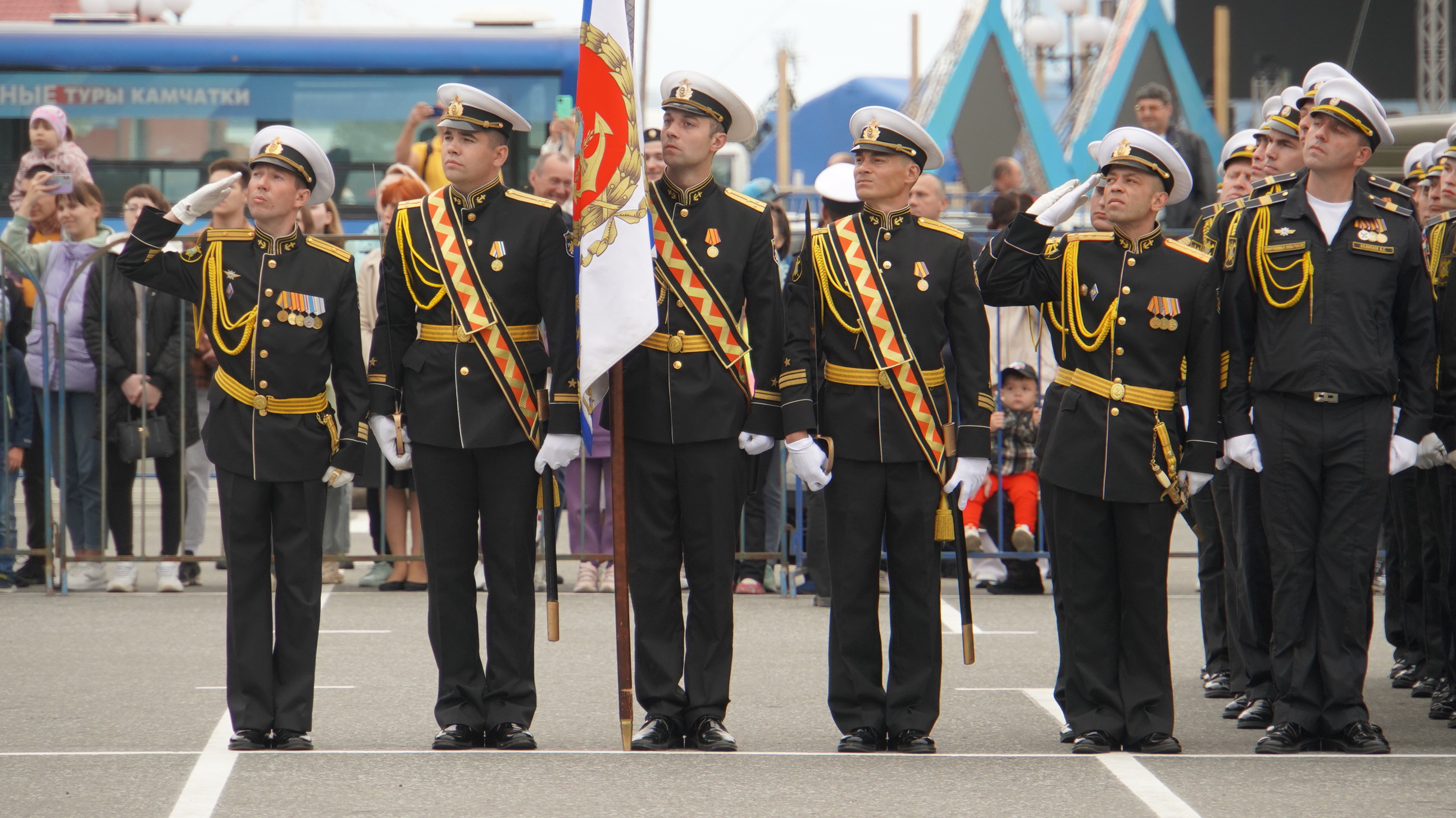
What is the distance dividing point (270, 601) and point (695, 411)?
1.56 meters

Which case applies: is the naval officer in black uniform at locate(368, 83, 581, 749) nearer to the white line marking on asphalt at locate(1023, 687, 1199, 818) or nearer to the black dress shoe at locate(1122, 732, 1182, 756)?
the white line marking on asphalt at locate(1023, 687, 1199, 818)

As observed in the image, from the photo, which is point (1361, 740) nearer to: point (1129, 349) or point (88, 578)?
point (1129, 349)

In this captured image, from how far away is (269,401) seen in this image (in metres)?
5.96

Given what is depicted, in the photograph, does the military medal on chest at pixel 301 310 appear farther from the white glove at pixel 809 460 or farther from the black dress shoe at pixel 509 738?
the white glove at pixel 809 460

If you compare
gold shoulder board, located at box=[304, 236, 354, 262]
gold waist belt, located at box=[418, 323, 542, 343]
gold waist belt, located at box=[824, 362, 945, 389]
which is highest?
gold shoulder board, located at box=[304, 236, 354, 262]

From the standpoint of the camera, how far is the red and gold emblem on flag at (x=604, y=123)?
5.87 metres

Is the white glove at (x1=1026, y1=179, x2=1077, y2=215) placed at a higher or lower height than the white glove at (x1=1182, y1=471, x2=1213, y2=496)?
higher

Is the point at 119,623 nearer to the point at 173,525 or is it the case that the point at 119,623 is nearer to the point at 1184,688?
the point at 173,525

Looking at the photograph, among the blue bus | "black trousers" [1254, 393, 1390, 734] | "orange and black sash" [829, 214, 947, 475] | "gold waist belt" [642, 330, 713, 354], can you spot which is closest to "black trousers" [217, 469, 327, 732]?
"gold waist belt" [642, 330, 713, 354]

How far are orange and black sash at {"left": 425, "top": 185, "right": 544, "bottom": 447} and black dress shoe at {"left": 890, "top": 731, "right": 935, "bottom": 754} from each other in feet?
5.16

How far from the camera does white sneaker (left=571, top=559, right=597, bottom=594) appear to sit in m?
9.93

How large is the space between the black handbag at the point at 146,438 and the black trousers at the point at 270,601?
381 centimetres

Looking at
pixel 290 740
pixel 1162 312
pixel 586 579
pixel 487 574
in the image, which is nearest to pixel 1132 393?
pixel 1162 312

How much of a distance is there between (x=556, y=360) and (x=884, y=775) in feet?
5.56
